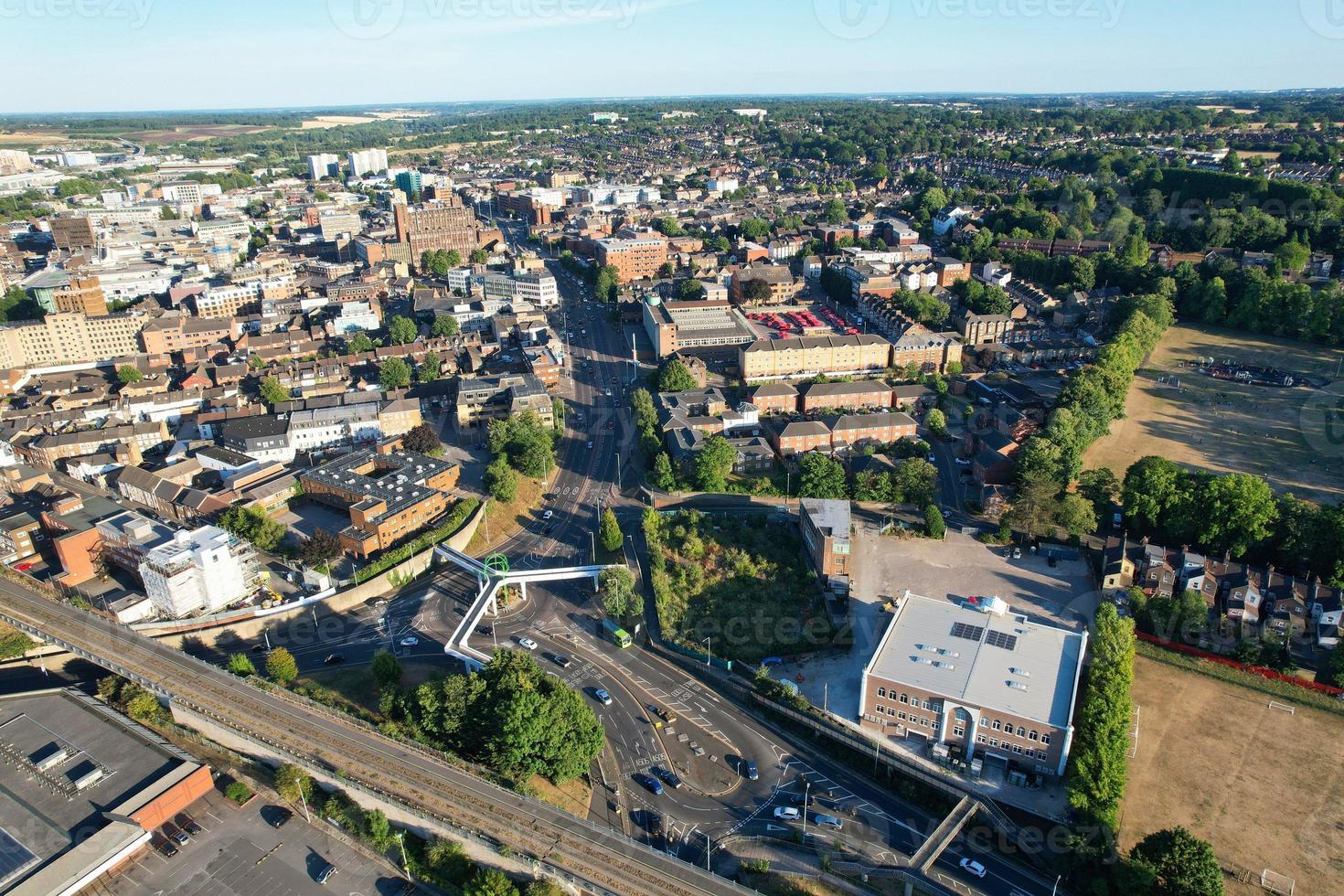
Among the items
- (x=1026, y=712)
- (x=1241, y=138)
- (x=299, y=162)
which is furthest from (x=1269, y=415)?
(x=299, y=162)

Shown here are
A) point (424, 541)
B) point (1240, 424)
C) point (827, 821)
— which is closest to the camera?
point (827, 821)

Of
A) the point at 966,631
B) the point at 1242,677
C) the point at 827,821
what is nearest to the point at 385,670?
the point at 827,821

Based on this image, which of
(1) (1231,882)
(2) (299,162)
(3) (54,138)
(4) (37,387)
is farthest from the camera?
(3) (54,138)

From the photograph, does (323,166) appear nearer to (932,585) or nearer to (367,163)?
(367,163)

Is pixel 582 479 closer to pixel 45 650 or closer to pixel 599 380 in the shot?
pixel 599 380

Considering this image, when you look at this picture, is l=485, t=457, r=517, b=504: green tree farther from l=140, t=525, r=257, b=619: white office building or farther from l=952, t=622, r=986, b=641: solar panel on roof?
l=952, t=622, r=986, b=641: solar panel on roof

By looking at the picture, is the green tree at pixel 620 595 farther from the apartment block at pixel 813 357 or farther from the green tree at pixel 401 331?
the green tree at pixel 401 331
